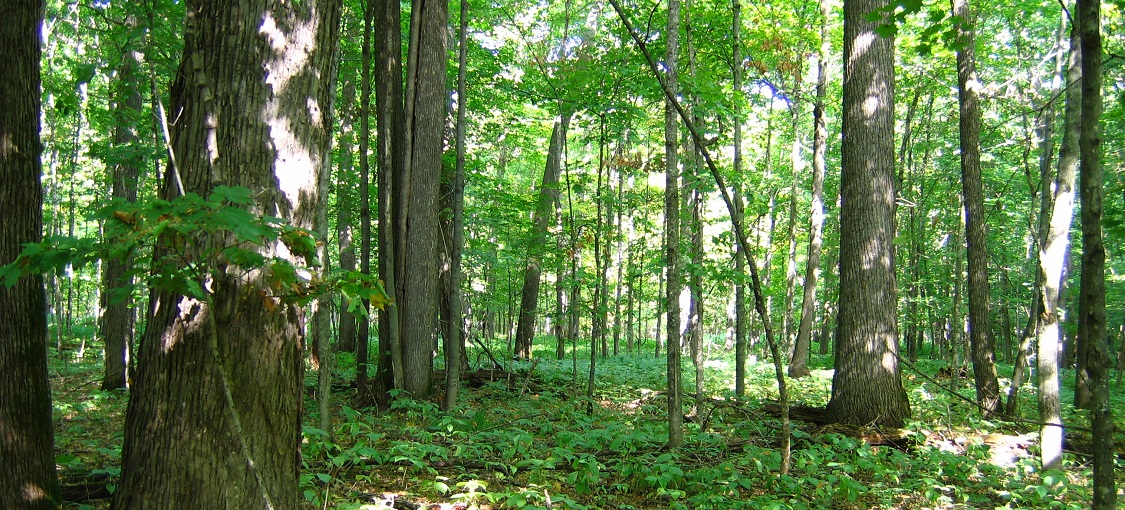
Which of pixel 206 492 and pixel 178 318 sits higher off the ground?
pixel 178 318

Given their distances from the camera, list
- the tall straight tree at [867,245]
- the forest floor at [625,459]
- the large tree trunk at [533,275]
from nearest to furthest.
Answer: the forest floor at [625,459] < the tall straight tree at [867,245] < the large tree trunk at [533,275]

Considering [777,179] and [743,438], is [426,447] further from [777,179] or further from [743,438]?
[777,179]

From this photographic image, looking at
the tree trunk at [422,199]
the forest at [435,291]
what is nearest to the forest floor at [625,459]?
the forest at [435,291]

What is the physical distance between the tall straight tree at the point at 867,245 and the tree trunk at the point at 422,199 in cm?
512

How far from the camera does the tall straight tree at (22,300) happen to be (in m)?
2.88

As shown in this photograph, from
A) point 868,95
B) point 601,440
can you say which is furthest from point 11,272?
point 868,95

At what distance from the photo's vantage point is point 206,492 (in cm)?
236

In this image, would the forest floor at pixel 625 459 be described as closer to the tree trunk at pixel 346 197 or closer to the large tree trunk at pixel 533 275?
the tree trunk at pixel 346 197

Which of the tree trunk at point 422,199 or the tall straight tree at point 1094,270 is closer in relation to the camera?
the tall straight tree at point 1094,270

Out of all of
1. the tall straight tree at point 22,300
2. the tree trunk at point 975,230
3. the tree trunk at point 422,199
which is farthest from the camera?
the tree trunk at point 975,230

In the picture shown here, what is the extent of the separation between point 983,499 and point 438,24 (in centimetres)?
768

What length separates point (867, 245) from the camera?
7086 mm

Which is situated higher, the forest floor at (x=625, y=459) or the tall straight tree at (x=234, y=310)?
the tall straight tree at (x=234, y=310)

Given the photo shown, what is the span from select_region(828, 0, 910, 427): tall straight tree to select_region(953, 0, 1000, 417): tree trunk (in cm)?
275
